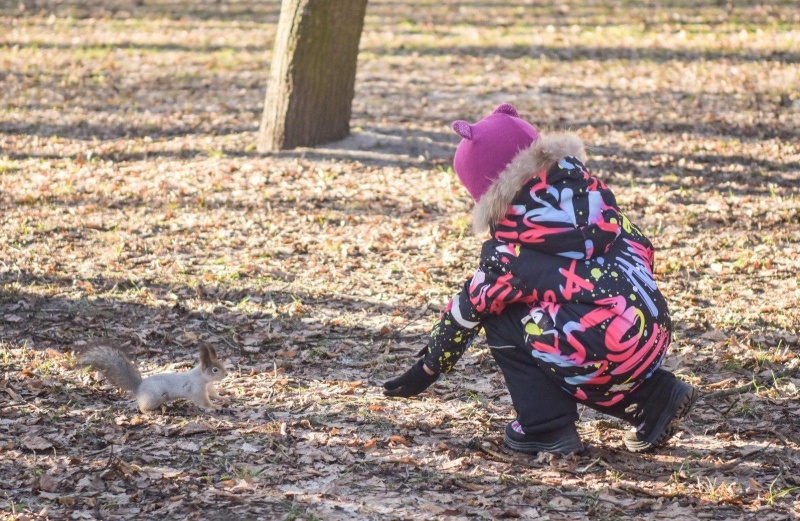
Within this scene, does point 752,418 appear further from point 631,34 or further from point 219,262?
point 631,34

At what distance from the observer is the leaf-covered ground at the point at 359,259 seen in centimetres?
382

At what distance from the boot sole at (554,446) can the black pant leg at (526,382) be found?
71 mm

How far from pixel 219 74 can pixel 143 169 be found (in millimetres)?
3673

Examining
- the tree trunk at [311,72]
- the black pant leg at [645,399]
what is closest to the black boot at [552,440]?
the black pant leg at [645,399]

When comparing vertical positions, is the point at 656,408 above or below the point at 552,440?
above

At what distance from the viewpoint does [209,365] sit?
4578 millimetres

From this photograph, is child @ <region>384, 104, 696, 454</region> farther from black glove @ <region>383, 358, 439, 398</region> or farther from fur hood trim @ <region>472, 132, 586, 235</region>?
black glove @ <region>383, 358, 439, 398</region>

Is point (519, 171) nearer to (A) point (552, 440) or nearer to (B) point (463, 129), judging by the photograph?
(B) point (463, 129)

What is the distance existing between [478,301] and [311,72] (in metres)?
5.29

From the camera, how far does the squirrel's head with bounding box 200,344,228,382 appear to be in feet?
14.9

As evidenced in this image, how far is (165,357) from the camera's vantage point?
5.36 metres

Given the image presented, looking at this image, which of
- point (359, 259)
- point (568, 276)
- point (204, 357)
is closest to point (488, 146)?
point (568, 276)

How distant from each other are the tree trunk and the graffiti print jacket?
5.16m

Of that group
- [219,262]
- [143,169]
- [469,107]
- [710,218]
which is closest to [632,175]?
[710,218]
